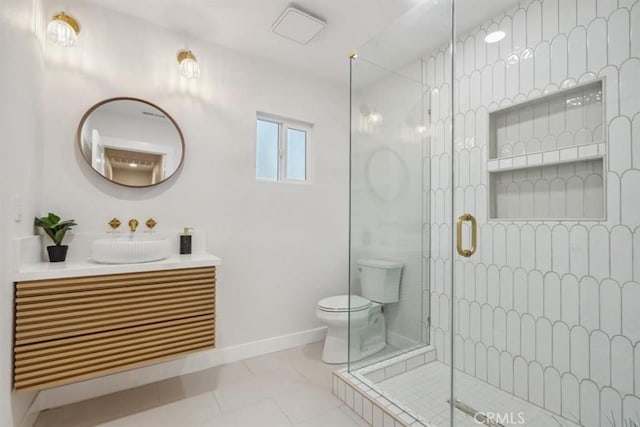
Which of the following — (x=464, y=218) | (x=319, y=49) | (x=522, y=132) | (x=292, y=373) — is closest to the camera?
(x=464, y=218)

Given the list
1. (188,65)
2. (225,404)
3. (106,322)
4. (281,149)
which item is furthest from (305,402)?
(188,65)

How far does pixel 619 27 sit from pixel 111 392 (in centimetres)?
337

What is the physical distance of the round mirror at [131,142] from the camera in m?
1.90

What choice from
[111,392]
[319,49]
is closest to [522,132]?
[319,49]

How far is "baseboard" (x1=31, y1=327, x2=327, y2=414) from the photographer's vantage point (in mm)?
1769

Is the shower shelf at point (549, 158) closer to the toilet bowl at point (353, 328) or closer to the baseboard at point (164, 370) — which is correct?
the toilet bowl at point (353, 328)

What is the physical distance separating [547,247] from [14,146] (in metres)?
2.68

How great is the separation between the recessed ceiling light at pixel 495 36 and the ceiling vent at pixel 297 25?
3.50 feet

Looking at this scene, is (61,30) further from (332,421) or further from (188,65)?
(332,421)

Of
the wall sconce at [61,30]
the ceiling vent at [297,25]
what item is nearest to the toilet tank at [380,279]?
the ceiling vent at [297,25]

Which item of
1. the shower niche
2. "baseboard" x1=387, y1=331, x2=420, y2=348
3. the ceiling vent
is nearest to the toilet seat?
"baseboard" x1=387, y1=331, x2=420, y2=348

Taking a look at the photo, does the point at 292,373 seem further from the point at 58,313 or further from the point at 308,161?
the point at 308,161

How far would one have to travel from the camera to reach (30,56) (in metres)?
1.52

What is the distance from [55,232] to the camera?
→ 1691 mm
